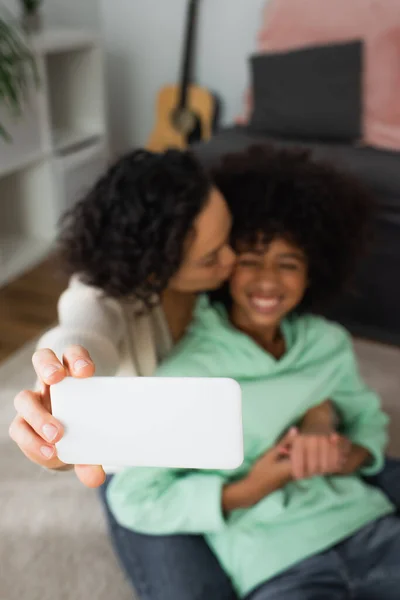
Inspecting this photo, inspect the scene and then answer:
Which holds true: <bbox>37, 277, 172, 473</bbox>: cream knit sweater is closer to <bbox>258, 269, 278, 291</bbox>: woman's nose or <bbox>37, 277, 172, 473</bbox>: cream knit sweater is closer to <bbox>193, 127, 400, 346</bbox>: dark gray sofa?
<bbox>258, 269, 278, 291</bbox>: woman's nose

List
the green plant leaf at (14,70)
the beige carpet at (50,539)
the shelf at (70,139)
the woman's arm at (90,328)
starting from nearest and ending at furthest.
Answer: the woman's arm at (90,328)
the beige carpet at (50,539)
the green plant leaf at (14,70)
the shelf at (70,139)

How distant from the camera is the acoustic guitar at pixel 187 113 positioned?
2615 millimetres

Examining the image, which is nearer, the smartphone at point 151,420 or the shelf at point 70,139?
the smartphone at point 151,420

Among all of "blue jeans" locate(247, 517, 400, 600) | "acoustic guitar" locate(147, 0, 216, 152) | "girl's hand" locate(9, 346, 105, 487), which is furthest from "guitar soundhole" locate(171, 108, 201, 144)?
"girl's hand" locate(9, 346, 105, 487)

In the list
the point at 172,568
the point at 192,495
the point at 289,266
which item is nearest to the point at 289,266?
the point at 289,266

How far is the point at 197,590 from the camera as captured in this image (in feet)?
2.80

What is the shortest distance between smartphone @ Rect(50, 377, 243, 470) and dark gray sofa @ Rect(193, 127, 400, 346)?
1244mm

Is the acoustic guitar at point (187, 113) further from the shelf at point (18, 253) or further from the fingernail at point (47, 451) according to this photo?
the fingernail at point (47, 451)

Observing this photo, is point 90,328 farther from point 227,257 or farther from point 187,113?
point 187,113

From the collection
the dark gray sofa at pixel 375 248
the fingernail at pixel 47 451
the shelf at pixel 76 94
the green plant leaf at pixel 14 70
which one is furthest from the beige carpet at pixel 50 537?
the shelf at pixel 76 94

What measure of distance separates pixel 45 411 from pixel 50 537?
0.79 metres

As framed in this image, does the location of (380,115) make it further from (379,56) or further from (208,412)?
(208,412)

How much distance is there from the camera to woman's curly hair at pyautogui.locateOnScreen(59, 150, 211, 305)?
2.80 ft

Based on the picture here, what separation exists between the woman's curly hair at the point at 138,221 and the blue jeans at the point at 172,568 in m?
0.35
